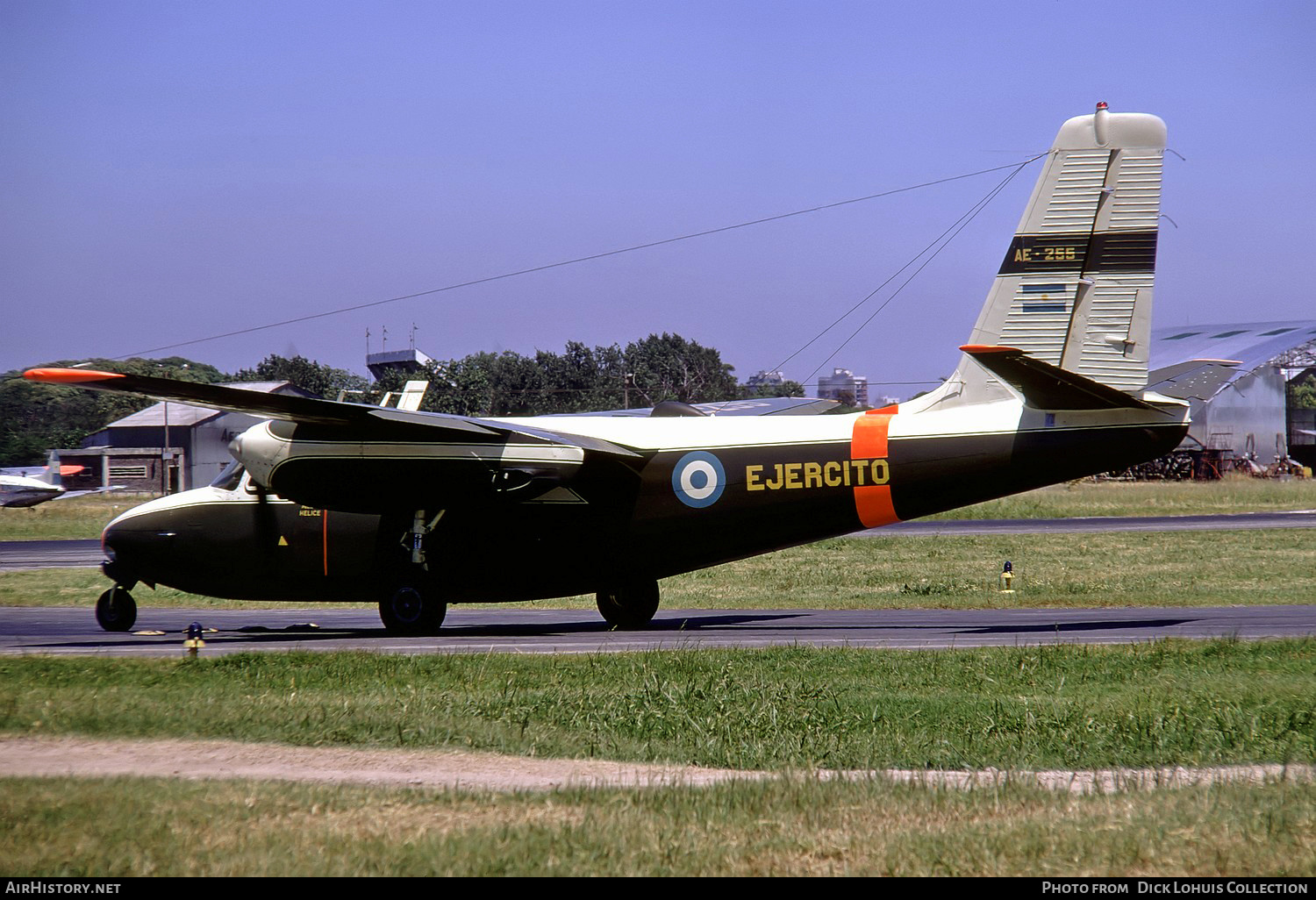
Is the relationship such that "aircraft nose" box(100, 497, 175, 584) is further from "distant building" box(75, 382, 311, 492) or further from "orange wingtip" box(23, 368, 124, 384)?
"distant building" box(75, 382, 311, 492)

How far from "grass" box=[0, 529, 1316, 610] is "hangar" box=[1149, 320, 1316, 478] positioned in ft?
170

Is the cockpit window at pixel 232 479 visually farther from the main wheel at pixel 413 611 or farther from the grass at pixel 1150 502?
the grass at pixel 1150 502

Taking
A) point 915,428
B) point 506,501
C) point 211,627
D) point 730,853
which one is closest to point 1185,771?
point 730,853

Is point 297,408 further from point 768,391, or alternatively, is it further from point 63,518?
point 768,391

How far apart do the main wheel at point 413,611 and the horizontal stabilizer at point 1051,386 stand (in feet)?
33.5

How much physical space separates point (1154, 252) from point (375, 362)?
2070 inches

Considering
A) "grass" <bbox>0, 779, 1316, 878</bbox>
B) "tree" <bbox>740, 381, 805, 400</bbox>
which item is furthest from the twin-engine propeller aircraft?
"tree" <bbox>740, 381, 805, 400</bbox>

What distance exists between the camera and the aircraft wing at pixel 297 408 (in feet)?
54.1

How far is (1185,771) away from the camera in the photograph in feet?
32.6

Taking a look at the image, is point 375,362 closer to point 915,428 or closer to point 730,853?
point 915,428

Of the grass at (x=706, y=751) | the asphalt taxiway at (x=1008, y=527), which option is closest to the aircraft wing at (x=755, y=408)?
the grass at (x=706, y=751)

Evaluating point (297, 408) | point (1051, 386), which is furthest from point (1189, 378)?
point (297, 408)

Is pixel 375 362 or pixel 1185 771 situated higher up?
pixel 375 362

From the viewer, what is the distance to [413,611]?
20.4m
